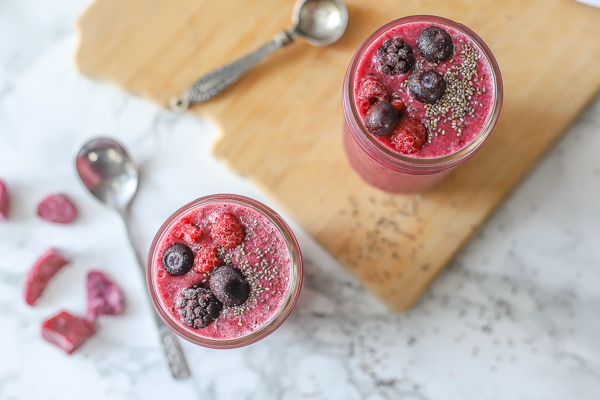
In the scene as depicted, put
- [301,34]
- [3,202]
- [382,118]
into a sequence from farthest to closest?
[3,202]
[301,34]
[382,118]

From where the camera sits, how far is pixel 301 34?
1903mm

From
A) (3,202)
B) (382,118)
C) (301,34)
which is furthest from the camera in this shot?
(3,202)

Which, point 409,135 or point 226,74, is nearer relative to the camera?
point 409,135

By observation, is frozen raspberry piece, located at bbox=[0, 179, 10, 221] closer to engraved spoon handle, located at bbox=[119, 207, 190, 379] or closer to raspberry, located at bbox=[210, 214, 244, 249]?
engraved spoon handle, located at bbox=[119, 207, 190, 379]

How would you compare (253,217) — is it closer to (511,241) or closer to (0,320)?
(511,241)

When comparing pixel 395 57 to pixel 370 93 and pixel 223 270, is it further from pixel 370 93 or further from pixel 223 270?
pixel 223 270

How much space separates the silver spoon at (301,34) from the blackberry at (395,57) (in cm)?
42

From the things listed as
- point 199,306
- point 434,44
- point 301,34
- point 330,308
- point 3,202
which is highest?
point 434,44

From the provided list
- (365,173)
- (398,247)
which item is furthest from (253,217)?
(398,247)

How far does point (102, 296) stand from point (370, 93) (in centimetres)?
125

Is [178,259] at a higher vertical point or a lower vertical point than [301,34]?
lower

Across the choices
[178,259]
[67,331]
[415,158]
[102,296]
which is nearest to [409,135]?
[415,158]

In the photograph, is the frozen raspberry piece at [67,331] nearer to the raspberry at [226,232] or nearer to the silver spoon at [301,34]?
the raspberry at [226,232]

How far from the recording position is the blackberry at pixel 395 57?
1.49 metres
